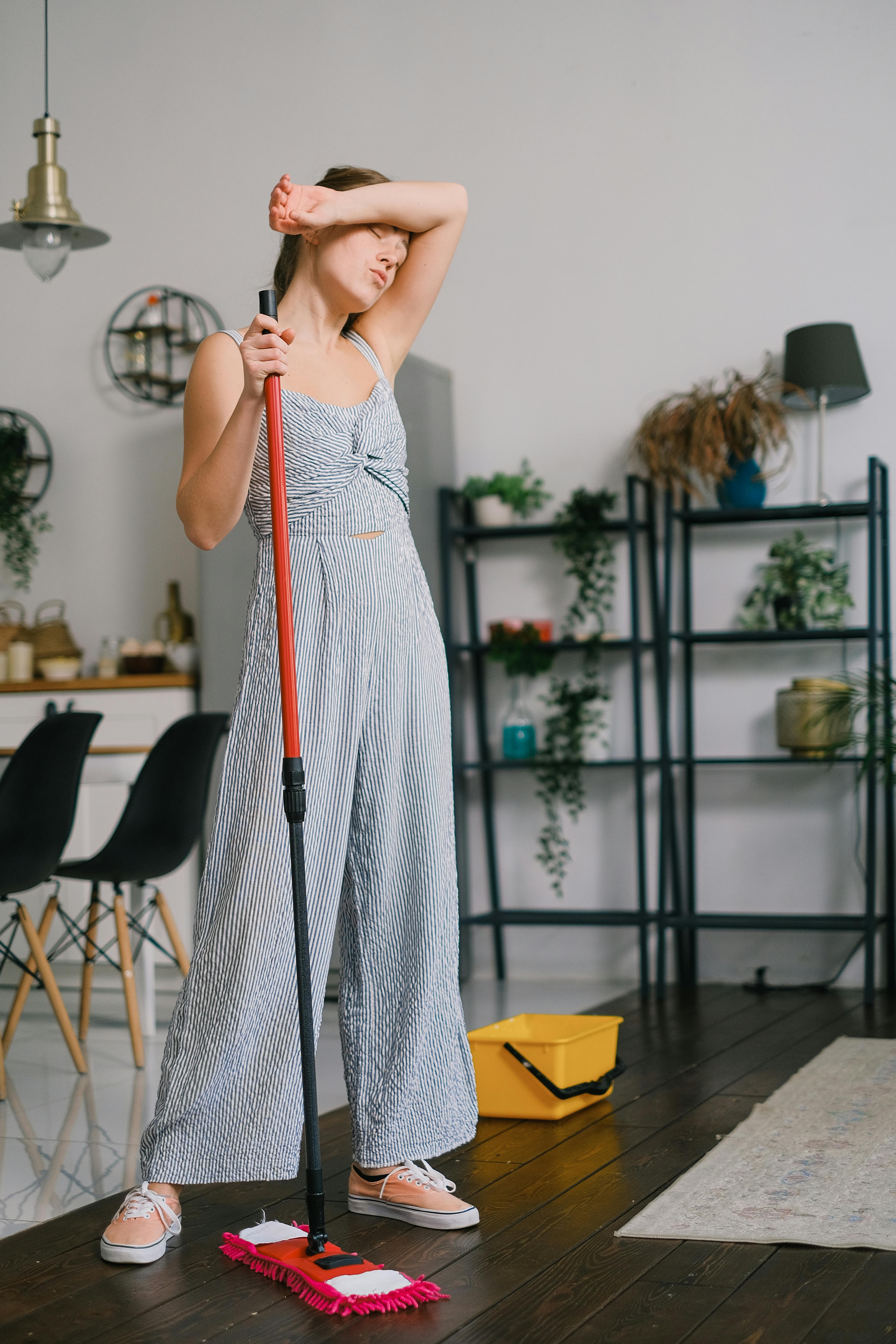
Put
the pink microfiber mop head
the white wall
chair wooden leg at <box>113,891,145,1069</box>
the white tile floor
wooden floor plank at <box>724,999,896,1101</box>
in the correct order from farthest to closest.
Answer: the white wall → chair wooden leg at <box>113,891,145,1069</box> → wooden floor plank at <box>724,999,896,1101</box> → the white tile floor → the pink microfiber mop head

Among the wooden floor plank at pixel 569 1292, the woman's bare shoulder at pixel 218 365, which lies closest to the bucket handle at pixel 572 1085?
the wooden floor plank at pixel 569 1292

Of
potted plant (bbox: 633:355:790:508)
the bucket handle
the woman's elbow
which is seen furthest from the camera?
potted plant (bbox: 633:355:790:508)

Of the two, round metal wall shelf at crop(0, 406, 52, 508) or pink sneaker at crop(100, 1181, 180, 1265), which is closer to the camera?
pink sneaker at crop(100, 1181, 180, 1265)

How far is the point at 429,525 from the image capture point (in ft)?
15.1

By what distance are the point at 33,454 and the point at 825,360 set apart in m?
3.07

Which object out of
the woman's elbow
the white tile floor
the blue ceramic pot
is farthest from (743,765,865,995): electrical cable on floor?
the woman's elbow

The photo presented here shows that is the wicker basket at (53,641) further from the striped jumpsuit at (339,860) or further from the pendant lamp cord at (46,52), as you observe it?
the striped jumpsuit at (339,860)

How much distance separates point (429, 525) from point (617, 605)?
2.21ft

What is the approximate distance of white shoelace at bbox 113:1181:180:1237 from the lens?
195 centimetres

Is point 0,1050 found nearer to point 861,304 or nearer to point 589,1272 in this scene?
point 589,1272

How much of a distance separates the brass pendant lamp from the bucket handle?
2.36 m

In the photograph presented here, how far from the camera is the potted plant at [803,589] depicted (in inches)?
166

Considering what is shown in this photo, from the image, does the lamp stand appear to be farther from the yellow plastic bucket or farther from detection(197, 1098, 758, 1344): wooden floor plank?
detection(197, 1098, 758, 1344): wooden floor plank

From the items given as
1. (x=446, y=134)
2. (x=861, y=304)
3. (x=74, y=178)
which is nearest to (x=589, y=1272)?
(x=861, y=304)
